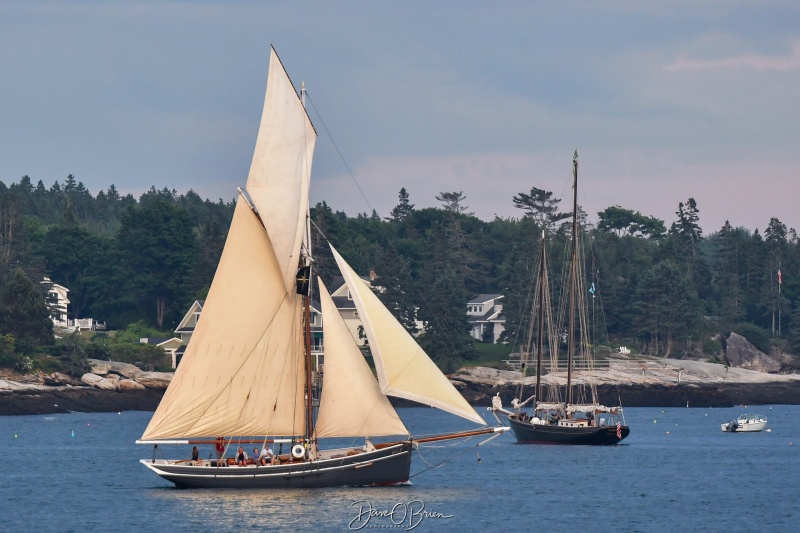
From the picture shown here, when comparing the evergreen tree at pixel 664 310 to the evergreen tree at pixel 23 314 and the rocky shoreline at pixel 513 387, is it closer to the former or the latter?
the rocky shoreline at pixel 513 387

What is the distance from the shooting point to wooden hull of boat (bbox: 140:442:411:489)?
56000 millimetres

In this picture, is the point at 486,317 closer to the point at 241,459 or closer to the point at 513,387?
the point at 513,387

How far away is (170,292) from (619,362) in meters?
55.6

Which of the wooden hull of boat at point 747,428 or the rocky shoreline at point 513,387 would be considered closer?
the wooden hull of boat at point 747,428

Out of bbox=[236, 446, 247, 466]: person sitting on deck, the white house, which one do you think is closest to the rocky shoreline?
the white house

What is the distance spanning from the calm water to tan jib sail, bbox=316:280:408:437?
2640 millimetres

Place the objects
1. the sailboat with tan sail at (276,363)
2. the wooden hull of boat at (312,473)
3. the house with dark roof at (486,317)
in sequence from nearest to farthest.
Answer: the wooden hull of boat at (312,473), the sailboat with tan sail at (276,363), the house with dark roof at (486,317)

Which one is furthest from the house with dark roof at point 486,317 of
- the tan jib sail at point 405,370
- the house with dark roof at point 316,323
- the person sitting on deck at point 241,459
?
the tan jib sail at point 405,370

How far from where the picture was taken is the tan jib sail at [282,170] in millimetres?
57688

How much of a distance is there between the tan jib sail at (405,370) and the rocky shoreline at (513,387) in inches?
2474

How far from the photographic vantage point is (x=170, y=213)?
579 ft

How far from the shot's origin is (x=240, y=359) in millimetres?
57938

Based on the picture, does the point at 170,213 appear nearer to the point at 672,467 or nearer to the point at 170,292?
the point at 170,292

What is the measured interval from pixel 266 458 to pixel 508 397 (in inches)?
3593
